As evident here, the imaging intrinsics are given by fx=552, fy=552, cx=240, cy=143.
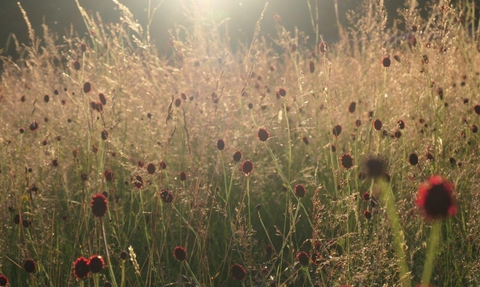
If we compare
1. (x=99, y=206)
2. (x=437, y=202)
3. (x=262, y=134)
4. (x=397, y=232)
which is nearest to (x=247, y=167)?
(x=262, y=134)

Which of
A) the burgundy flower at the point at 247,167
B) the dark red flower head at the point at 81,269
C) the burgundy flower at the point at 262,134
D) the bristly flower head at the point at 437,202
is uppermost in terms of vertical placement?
the bristly flower head at the point at 437,202

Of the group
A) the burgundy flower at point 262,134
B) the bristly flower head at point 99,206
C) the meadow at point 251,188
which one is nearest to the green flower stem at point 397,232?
the meadow at point 251,188

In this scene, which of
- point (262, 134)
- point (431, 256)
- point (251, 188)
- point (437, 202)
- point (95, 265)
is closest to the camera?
point (437, 202)

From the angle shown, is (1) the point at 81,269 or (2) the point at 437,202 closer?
(2) the point at 437,202

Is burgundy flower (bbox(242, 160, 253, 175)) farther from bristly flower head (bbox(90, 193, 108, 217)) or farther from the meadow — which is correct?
bristly flower head (bbox(90, 193, 108, 217))

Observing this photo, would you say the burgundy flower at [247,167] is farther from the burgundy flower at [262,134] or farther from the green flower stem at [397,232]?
the green flower stem at [397,232]

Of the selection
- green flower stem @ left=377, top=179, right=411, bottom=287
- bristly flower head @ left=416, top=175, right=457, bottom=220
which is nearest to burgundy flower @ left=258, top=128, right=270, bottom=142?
green flower stem @ left=377, top=179, right=411, bottom=287

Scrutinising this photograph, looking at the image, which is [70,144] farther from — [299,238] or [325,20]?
[325,20]

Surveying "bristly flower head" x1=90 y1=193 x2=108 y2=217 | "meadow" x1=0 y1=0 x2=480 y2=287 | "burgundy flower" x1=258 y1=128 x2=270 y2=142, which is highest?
"bristly flower head" x1=90 y1=193 x2=108 y2=217

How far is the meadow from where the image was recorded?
5.31 feet

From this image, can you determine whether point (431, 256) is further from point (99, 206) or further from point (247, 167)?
point (99, 206)

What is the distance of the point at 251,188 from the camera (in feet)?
8.36

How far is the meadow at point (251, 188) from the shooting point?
63.7 inches

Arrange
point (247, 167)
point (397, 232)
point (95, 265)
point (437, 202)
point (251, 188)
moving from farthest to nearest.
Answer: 1. point (251, 188)
2. point (247, 167)
3. point (397, 232)
4. point (95, 265)
5. point (437, 202)
